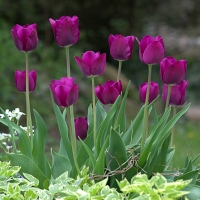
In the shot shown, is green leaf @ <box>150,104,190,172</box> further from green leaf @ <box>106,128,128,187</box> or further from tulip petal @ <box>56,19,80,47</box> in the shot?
tulip petal @ <box>56,19,80,47</box>

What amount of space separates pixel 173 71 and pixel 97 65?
0.28m

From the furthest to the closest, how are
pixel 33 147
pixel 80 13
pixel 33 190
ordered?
pixel 80 13
pixel 33 147
pixel 33 190

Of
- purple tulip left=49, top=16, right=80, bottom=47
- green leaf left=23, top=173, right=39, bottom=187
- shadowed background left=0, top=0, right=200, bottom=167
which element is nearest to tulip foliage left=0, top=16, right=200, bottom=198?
purple tulip left=49, top=16, right=80, bottom=47

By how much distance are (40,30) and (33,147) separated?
7578mm

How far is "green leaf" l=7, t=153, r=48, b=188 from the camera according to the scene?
201 cm

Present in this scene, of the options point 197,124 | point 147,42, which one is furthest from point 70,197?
point 197,124

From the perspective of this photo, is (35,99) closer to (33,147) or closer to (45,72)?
(45,72)

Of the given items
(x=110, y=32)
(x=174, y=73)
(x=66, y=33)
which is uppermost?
(x=66, y=33)

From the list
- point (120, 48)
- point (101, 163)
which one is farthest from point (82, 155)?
point (120, 48)

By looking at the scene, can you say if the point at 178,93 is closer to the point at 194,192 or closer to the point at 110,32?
the point at 194,192

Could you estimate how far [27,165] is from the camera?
2.03 metres

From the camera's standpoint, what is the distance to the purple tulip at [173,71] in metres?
1.92

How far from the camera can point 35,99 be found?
6949 millimetres

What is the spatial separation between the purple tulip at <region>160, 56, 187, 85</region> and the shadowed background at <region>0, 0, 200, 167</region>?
490 centimetres
